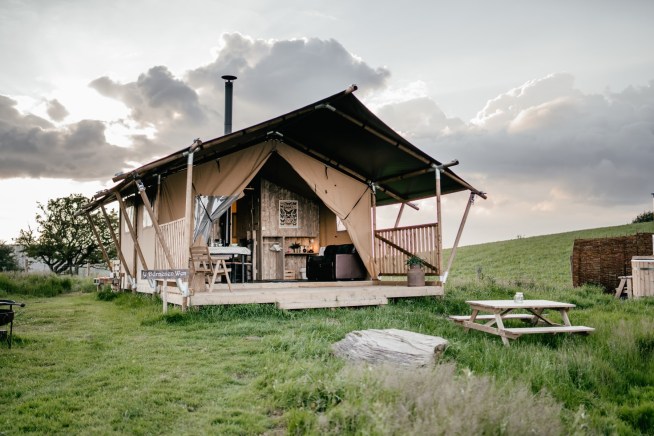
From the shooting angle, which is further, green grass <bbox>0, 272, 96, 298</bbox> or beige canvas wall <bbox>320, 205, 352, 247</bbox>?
green grass <bbox>0, 272, 96, 298</bbox>

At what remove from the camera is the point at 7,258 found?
1369 inches

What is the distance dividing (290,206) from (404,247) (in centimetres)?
343

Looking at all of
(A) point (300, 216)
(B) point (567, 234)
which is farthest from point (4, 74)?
(B) point (567, 234)

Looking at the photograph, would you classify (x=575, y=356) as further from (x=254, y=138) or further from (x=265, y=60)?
(x=265, y=60)

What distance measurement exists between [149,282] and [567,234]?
79.8 feet

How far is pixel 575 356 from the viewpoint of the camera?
556 centimetres

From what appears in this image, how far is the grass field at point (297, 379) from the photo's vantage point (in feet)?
11.5

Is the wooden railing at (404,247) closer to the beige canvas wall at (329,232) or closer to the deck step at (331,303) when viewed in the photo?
the beige canvas wall at (329,232)

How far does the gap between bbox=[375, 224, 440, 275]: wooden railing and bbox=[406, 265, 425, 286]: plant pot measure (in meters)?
0.30

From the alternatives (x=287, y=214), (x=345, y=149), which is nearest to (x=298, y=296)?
(x=345, y=149)

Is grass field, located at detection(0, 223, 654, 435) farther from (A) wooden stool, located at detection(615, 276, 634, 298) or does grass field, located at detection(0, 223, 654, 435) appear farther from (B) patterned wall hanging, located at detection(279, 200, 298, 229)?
(B) patterned wall hanging, located at detection(279, 200, 298, 229)

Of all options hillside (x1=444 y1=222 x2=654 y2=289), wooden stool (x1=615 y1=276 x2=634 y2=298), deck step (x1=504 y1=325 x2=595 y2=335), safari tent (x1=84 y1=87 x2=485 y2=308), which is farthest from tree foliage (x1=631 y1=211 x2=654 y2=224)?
deck step (x1=504 y1=325 x2=595 y2=335)

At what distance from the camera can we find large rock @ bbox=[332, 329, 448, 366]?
15.8 ft

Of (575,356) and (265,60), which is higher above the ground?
(265,60)
